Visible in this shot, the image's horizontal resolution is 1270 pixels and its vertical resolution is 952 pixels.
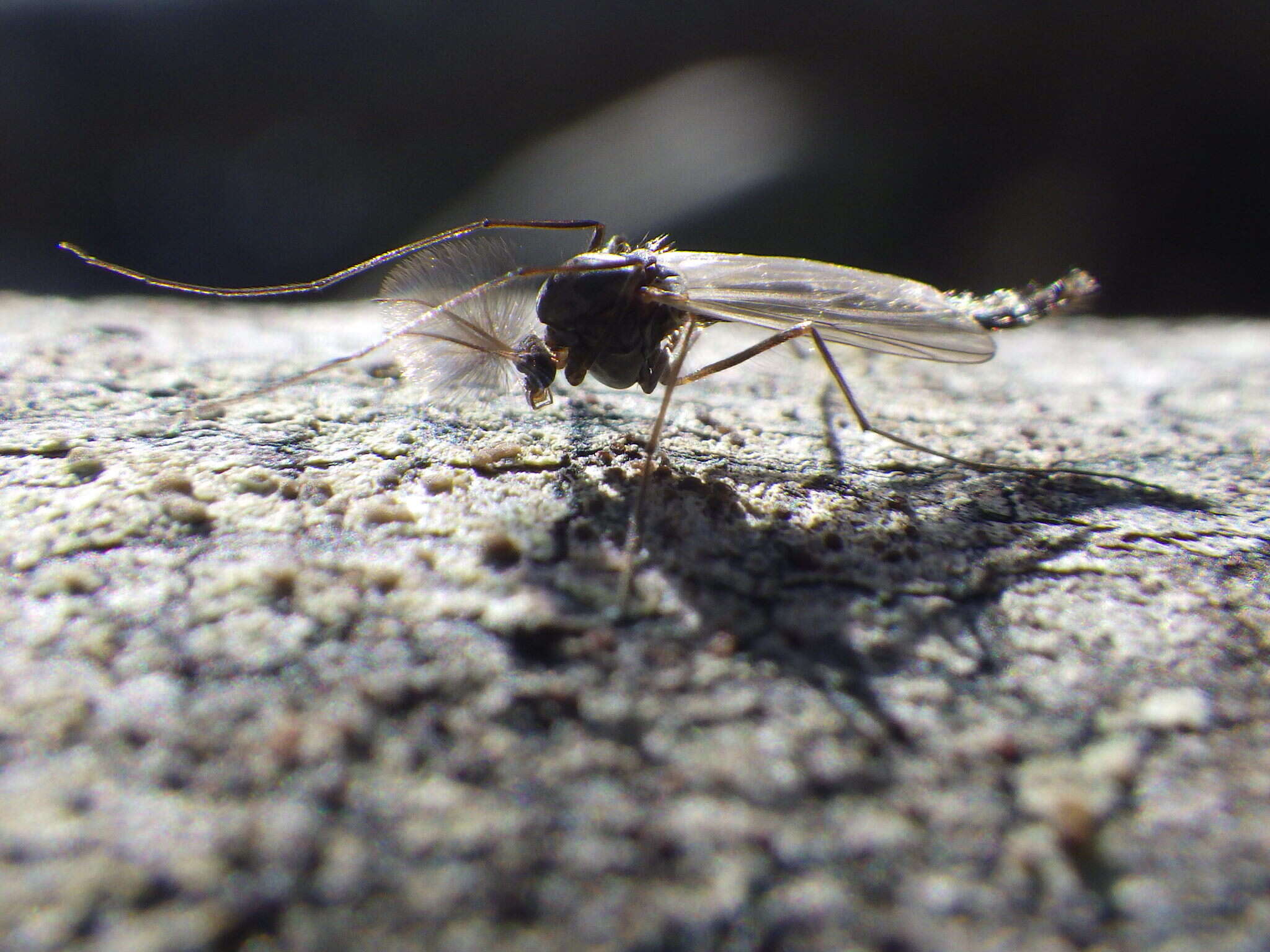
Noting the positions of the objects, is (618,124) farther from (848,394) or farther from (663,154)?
(848,394)

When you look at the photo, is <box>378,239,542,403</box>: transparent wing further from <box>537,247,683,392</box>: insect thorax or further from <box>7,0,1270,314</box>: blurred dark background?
<box>7,0,1270,314</box>: blurred dark background

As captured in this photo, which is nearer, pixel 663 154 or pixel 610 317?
pixel 610 317

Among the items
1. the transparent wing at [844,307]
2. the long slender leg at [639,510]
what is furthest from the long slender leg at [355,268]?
the long slender leg at [639,510]

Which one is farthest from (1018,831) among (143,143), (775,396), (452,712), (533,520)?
(143,143)

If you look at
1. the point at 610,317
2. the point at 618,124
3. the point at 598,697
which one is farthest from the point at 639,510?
the point at 618,124

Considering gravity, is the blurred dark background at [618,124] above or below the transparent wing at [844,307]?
above

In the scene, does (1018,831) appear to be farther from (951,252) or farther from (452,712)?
(951,252)

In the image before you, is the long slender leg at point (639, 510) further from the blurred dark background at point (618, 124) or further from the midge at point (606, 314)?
the blurred dark background at point (618, 124)
